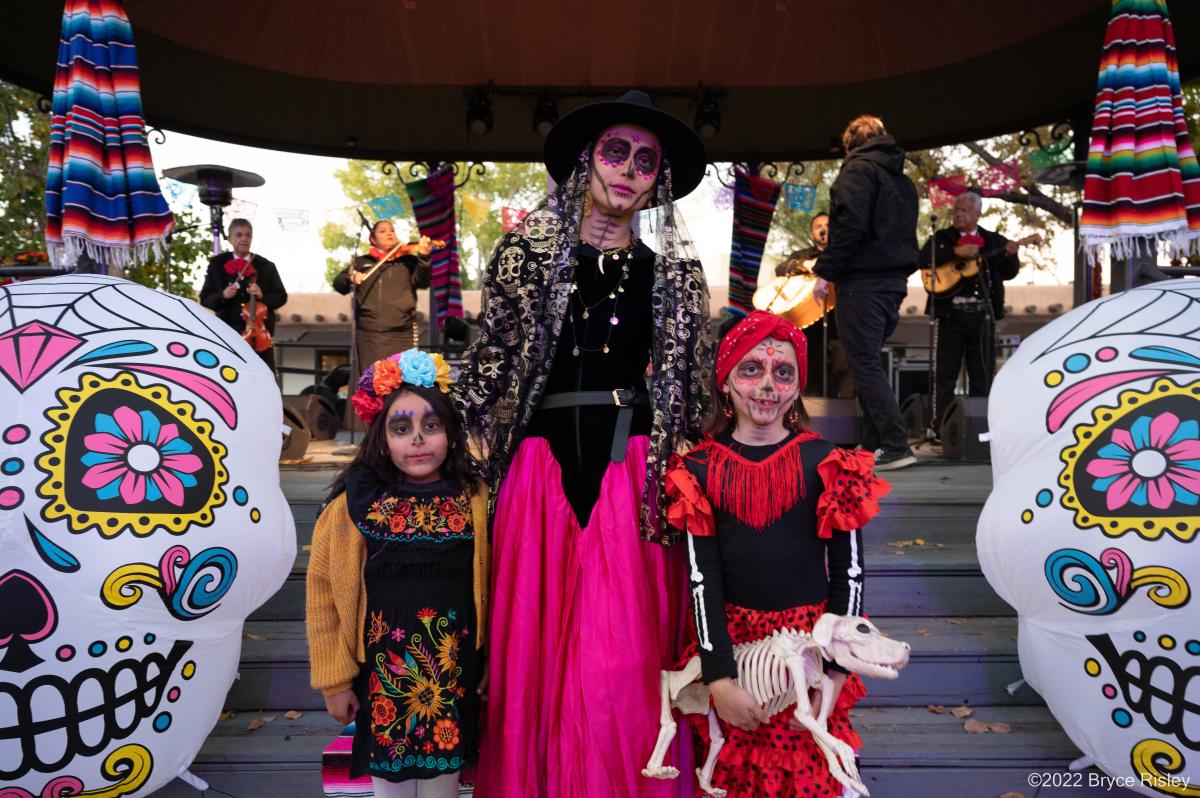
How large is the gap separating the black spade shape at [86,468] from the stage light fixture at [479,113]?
5.47 metres

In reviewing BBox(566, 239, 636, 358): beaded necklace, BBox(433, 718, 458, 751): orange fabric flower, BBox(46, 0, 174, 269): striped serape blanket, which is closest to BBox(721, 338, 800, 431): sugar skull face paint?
BBox(566, 239, 636, 358): beaded necklace

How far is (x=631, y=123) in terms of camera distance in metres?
2.49

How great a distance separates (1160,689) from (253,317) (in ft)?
22.6

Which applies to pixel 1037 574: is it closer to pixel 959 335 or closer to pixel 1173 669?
pixel 1173 669

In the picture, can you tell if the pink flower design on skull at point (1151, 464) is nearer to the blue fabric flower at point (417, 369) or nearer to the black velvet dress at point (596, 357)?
the black velvet dress at point (596, 357)

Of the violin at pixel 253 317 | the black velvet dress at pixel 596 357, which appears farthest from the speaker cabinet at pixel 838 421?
the black velvet dress at pixel 596 357

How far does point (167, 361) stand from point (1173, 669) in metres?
2.92

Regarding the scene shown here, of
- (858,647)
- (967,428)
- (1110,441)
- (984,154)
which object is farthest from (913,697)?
(984,154)

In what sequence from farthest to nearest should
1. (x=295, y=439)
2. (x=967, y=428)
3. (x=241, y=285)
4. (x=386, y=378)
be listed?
(x=241, y=285), (x=295, y=439), (x=967, y=428), (x=386, y=378)

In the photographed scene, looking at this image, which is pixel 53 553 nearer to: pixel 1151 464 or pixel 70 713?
pixel 70 713

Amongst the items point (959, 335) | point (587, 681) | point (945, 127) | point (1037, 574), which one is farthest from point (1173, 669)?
point (945, 127)

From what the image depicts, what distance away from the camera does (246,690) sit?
10.7 feet

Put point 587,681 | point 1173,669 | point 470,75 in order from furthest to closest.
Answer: point 470,75 → point 1173,669 → point 587,681

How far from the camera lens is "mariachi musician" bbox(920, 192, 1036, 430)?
7574 millimetres
